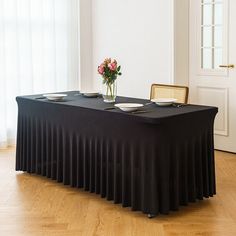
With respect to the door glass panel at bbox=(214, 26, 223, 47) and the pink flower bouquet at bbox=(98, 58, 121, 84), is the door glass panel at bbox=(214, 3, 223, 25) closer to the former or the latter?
the door glass panel at bbox=(214, 26, 223, 47)

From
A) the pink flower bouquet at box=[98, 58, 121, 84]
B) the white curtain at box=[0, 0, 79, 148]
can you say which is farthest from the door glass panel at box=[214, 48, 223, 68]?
the white curtain at box=[0, 0, 79, 148]

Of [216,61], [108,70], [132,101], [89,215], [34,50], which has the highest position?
[34,50]

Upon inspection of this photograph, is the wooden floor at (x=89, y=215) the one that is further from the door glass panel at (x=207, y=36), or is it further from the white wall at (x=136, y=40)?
the white wall at (x=136, y=40)

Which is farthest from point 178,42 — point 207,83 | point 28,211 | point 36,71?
point 28,211

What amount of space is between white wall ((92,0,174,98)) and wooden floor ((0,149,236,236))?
2.21 m

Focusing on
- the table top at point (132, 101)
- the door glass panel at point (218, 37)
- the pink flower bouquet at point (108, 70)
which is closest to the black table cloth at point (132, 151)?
the table top at point (132, 101)

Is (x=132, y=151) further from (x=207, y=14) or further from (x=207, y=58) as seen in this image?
(x=207, y=14)

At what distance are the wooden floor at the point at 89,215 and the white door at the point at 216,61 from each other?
133 cm

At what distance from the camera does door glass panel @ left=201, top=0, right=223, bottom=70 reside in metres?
6.00

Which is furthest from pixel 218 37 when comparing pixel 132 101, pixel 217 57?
pixel 132 101

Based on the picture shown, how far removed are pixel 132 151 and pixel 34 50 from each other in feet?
Answer: 11.2

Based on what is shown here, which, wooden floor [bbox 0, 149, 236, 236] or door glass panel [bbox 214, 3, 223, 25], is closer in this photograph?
wooden floor [bbox 0, 149, 236, 236]

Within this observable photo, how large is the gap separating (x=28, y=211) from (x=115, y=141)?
905mm

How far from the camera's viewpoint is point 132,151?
3.91 meters
